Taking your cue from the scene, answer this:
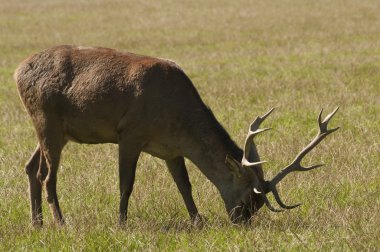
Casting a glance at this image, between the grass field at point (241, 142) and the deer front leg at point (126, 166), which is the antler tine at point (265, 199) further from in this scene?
the deer front leg at point (126, 166)

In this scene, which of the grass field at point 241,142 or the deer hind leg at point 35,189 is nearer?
the grass field at point 241,142

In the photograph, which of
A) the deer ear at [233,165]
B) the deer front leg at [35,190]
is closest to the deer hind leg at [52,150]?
the deer front leg at [35,190]

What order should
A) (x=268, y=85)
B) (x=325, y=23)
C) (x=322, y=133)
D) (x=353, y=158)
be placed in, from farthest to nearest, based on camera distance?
1. (x=325, y=23)
2. (x=268, y=85)
3. (x=353, y=158)
4. (x=322, y=133)

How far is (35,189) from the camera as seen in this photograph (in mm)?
7289

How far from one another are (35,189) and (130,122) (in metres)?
1.21

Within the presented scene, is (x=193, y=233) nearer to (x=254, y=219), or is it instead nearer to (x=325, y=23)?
(x=254, y=219)

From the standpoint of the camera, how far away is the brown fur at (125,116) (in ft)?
22.3

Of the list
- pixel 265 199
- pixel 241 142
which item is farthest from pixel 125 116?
pixel 241 142

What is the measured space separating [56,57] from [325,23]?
797 inches

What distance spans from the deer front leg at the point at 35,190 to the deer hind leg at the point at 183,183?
48.8 inches

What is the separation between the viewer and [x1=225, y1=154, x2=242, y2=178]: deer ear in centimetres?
656

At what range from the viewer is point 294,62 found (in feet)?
58.3

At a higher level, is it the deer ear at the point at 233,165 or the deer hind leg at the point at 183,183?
the deer ear at the point at 233,165

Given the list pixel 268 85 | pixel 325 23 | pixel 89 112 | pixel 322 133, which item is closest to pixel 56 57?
pixel 89 112
